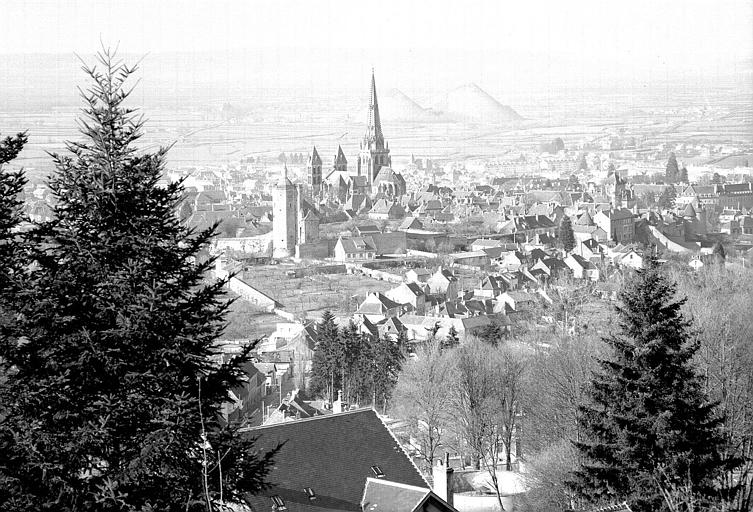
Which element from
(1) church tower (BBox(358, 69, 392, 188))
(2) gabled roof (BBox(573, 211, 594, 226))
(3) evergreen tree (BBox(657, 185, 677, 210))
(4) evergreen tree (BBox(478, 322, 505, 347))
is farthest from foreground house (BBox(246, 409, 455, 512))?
(1) church tower (BBox(358, 69, 392, 188))

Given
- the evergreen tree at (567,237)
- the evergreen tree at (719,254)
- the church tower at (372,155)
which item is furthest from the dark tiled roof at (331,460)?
the church tower at (372,155)

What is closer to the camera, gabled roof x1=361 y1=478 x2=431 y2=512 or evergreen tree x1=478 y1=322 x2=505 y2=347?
gabled roof x1=361 y1=478 x2=431 y2=512

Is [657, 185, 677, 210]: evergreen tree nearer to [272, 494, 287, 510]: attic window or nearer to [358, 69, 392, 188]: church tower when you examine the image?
[358, 69, 392, 188]: church tower

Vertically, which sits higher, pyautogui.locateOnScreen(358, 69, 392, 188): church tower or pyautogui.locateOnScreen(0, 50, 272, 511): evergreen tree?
pyautogui.locateOnScreen(0, 50, 272, 511): evergreen tree

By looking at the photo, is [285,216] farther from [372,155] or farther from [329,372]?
[329,372]

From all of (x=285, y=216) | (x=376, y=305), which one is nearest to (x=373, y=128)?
(x=285, y=216)

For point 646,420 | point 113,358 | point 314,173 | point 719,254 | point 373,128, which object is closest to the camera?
point 113,358

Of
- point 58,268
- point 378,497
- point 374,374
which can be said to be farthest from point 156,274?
point 374,374

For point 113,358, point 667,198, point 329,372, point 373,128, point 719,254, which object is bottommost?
point 667,198
